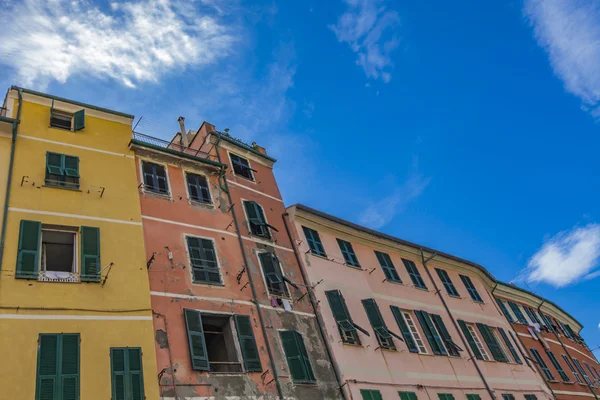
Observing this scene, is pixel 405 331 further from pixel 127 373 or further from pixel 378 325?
pixel 127 373

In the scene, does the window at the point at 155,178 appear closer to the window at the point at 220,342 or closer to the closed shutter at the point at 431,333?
the window at the point at 220,342

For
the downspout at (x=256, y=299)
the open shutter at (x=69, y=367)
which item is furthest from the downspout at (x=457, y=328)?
the open shutter at (x=69, y=367)

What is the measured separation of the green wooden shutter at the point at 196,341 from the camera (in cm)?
1320

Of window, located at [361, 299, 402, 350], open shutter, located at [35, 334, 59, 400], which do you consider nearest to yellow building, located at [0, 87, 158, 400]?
open shutter, located at [35, 334, 59, 400]

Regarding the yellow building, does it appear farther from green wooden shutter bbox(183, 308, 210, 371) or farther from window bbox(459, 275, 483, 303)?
window bbox(459, 275, 483, 303)

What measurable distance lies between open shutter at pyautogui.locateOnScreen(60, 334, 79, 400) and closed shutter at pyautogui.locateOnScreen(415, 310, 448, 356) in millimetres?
15260

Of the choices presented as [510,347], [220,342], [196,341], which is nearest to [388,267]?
[510,347]

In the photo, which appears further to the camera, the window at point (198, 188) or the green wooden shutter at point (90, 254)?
the window at point (198, 188)

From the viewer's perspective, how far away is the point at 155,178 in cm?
1762

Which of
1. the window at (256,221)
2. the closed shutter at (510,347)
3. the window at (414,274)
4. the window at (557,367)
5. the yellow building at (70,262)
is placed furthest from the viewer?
the window at (557,367)

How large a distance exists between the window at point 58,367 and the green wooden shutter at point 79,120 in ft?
26.2

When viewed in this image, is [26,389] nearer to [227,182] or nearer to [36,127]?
[36,127]

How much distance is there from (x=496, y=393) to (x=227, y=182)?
52.5 ft

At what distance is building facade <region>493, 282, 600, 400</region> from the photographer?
2891 centimetres
